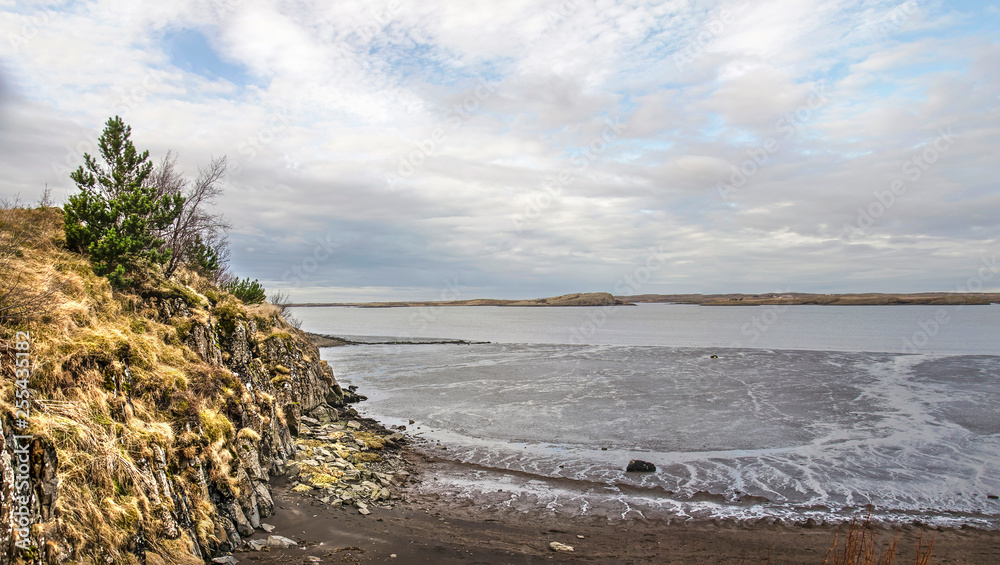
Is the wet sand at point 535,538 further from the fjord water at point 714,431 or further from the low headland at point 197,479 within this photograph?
the fjord water at point 714,431

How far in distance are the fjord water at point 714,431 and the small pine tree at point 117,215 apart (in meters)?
11.1

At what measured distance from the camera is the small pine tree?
1232cm

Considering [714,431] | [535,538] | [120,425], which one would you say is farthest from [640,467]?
[120,425]

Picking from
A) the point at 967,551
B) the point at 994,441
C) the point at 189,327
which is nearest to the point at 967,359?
the point at 994,441

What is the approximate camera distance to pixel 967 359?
167 ft

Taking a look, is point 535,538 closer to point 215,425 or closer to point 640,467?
point 640,467

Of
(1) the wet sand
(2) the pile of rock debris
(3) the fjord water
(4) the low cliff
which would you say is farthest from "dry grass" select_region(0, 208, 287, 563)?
(3) the fjord water

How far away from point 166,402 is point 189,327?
13.2ft

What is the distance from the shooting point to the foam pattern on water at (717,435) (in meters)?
16.1

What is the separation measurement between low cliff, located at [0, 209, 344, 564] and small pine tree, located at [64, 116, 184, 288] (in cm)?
49

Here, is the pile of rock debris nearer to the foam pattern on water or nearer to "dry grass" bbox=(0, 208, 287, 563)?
the foam pattern on water

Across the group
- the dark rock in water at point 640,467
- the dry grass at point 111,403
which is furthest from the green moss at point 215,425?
the dark rock in water at point 640,467

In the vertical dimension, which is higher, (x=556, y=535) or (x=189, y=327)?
(x=189, y=327)

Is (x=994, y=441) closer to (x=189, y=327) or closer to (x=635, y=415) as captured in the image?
(x=635, y=415)
